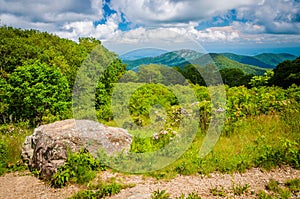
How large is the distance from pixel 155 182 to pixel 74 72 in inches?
1210

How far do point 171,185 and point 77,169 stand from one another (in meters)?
2.50

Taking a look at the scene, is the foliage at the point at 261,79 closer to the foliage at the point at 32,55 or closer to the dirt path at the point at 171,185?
the dirt path at the point at 171,185

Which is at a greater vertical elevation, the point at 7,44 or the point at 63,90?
the point at 7,44

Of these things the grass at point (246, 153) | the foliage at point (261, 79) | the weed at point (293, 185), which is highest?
the foliage at point (261, 79)

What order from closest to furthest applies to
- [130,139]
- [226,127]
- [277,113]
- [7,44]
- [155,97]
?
[130,139] < [226,127] < [277,113] < [155,97] < [7,44]

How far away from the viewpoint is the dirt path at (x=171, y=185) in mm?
5344

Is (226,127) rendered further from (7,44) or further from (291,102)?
(7,44)

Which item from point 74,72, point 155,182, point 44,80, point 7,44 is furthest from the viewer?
point 74,72

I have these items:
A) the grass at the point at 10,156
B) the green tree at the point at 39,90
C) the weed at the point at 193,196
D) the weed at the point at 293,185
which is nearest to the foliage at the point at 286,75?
the green tree at the point at 39,90

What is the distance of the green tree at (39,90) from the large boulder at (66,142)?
15154mm

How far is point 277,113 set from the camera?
28.9 ft

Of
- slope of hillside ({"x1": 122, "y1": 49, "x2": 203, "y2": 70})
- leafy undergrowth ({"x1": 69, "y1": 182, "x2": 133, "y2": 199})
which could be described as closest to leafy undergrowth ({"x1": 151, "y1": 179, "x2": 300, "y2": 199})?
leafy undergrowth ({"x1": 69, "y1": 182, "x2": 133, "y2": 199})

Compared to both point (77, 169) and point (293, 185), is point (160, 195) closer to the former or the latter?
point (77, 169)

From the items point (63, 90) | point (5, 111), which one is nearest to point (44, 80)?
point (63, 90)
